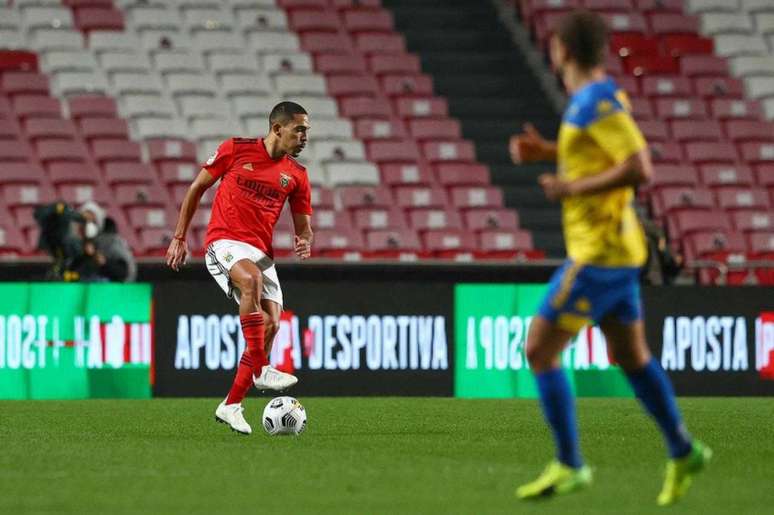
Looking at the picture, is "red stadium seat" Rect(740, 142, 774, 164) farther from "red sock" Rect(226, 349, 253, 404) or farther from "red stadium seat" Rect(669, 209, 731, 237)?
"red sock" Rect(226, 349, 253, 404)

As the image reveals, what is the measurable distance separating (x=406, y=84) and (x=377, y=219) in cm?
326

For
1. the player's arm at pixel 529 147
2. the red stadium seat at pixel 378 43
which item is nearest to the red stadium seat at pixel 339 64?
the red stadium seat at pixel 378 43

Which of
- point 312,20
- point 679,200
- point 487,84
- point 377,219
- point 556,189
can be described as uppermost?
point 312,20

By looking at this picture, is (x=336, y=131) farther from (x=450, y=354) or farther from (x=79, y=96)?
(x=450, y=354)

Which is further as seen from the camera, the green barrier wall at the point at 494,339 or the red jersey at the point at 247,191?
the green barrier wall at the point at 494,339

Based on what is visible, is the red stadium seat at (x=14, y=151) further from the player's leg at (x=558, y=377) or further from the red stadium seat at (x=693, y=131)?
the player's leg at (x=558, y=377)

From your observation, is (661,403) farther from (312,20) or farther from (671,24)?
(671,24)

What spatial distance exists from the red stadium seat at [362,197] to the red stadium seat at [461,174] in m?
0.97

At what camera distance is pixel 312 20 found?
22.8m

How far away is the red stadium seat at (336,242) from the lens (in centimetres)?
1853

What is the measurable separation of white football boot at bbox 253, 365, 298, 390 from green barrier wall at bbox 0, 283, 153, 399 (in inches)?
204

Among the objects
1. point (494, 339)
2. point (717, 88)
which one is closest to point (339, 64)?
point (717, 88)

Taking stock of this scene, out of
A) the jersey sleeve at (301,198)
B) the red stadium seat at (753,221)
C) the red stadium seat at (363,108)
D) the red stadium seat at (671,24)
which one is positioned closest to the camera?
the jersey sleeve at (301,198)

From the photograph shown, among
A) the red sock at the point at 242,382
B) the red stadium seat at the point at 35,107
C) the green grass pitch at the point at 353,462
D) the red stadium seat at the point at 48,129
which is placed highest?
the red stadium seat at the point at 35,107
